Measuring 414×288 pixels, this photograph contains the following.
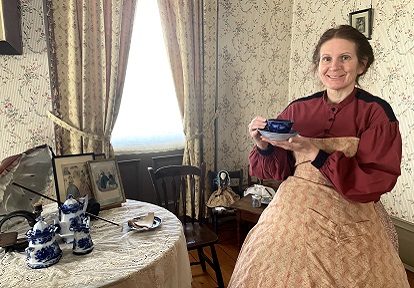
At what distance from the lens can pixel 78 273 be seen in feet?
3.23

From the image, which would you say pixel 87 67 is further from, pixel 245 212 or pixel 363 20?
pixel 363 20

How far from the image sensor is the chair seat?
6.09 feet

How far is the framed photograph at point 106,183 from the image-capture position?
1520 millimetres

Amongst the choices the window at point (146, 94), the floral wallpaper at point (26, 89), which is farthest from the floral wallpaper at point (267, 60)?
the floral wallpaper at point (26, 89)

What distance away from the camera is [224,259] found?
249 centimetres

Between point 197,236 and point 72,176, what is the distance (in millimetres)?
850

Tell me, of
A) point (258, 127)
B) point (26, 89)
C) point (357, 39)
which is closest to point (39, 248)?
point (258, 127)

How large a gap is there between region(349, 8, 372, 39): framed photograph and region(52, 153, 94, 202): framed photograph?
7.56 ft

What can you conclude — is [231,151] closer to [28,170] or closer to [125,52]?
[125,52]

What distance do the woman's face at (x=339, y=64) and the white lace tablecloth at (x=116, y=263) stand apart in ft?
2.81

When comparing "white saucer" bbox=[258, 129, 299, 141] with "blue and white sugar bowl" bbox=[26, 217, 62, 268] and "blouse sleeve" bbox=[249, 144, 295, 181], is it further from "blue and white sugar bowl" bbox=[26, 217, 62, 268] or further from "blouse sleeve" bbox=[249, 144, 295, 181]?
"blue and white sugar bowl" bbox=[26, 217, 62, 268]

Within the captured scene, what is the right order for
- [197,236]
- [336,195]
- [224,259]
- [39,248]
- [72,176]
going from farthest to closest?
[224,259]
[197,236]
[72,176]
[336,195]
[39,248]

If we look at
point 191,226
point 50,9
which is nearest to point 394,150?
point 191,226

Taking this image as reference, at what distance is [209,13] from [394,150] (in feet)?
7.12
